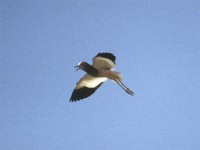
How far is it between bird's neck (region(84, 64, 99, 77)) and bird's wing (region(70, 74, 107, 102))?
0.71 ft

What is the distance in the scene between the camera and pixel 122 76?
10414mm

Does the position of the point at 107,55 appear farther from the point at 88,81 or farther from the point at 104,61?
the point at 88,81

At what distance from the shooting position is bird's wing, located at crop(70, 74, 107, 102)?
34.4 feet

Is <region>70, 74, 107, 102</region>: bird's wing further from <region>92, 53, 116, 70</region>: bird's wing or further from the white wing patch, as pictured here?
<region>92, 53, 116, 70</region>: bird's wing

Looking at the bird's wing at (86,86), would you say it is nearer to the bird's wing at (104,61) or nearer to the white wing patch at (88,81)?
the white wing patch at (88,81)

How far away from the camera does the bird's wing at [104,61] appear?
10195mm

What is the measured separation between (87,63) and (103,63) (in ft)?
1.39

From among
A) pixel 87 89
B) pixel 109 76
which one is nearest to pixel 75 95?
pixel 87 89

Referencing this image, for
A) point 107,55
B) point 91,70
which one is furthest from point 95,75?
point 107,55

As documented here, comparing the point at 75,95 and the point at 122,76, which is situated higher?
the point at 122,76

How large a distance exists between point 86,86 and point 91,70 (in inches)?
20.6

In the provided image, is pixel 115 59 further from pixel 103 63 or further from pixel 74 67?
pixel 74 67

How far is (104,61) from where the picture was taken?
33.9ft

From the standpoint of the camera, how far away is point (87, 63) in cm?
1041
